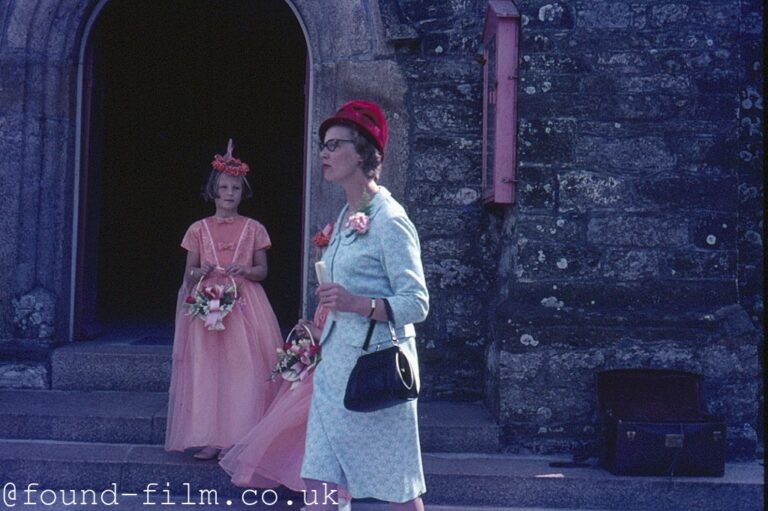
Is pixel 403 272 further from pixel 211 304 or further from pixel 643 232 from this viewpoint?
pixel 643 232

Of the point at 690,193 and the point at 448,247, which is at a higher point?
the point at 690,193

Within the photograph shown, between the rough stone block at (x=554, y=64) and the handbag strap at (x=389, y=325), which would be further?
the rough stone block at (x=554, y=64)

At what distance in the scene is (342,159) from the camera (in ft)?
10.3

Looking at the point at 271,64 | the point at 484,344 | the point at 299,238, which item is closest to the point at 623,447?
the point at 484,344

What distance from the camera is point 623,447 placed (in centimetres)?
434

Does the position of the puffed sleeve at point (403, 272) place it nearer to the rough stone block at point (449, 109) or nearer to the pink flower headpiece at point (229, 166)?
the pink flower headpiece at point (229, 166)

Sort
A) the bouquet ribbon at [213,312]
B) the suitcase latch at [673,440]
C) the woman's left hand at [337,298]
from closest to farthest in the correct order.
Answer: the woman's left hand at [337,298], the suitcase latch at [673,440], the bouquet ribbon at [213,312]

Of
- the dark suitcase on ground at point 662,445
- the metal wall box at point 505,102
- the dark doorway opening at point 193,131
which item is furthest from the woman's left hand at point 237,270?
the dark doorway opening at point 193,131

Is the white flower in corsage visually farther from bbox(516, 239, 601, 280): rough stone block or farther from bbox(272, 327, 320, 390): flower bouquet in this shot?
bbox(516, 239, 601, 280): rough stone block

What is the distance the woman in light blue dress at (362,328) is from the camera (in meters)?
2.97

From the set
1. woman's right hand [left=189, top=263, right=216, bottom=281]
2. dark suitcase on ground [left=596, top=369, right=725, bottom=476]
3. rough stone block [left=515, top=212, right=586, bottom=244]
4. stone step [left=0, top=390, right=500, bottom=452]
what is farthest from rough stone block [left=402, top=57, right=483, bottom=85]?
dark suitcase on ground [left=596, top=369, right=725, bottom=476]

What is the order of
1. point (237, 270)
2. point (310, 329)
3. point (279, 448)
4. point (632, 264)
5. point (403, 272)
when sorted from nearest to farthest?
→ point (403, 272) < point (310, 329) < point (279, 448) < point (237, 270) < point (632, 264)

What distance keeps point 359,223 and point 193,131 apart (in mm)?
8133

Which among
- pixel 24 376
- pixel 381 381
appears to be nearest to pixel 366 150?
pixel 381 381
